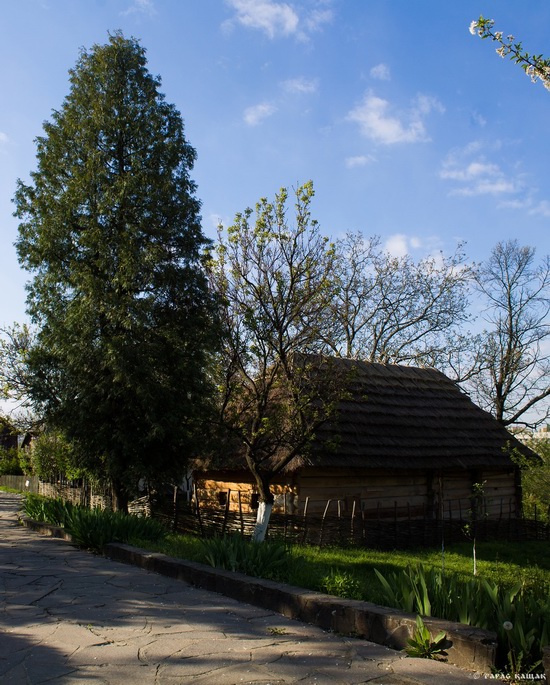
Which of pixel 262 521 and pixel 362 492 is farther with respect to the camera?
pixel 362 492

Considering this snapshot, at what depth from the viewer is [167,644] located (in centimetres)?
503

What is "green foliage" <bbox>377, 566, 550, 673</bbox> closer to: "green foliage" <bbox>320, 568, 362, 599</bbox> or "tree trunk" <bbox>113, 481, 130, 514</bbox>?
"green foliage" <bbox>320, 568, 362, 599</bbox>

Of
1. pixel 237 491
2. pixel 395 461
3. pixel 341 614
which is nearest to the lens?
pixel 341 614

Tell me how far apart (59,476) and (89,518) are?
1724 centimetres

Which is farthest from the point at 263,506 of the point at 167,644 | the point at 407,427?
the point at 407,427

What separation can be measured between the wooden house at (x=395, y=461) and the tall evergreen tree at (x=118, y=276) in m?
2.56

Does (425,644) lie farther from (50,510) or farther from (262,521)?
(50,510)

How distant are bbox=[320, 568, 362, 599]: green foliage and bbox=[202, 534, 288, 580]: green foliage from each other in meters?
0.80

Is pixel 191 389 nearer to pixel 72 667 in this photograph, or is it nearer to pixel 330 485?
pixel 330 485

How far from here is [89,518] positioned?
35.4ft

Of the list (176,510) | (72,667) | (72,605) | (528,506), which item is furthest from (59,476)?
(72,667)

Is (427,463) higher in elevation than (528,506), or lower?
higher

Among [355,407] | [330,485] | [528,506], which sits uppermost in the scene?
[355,407]

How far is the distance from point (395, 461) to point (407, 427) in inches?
97.2
